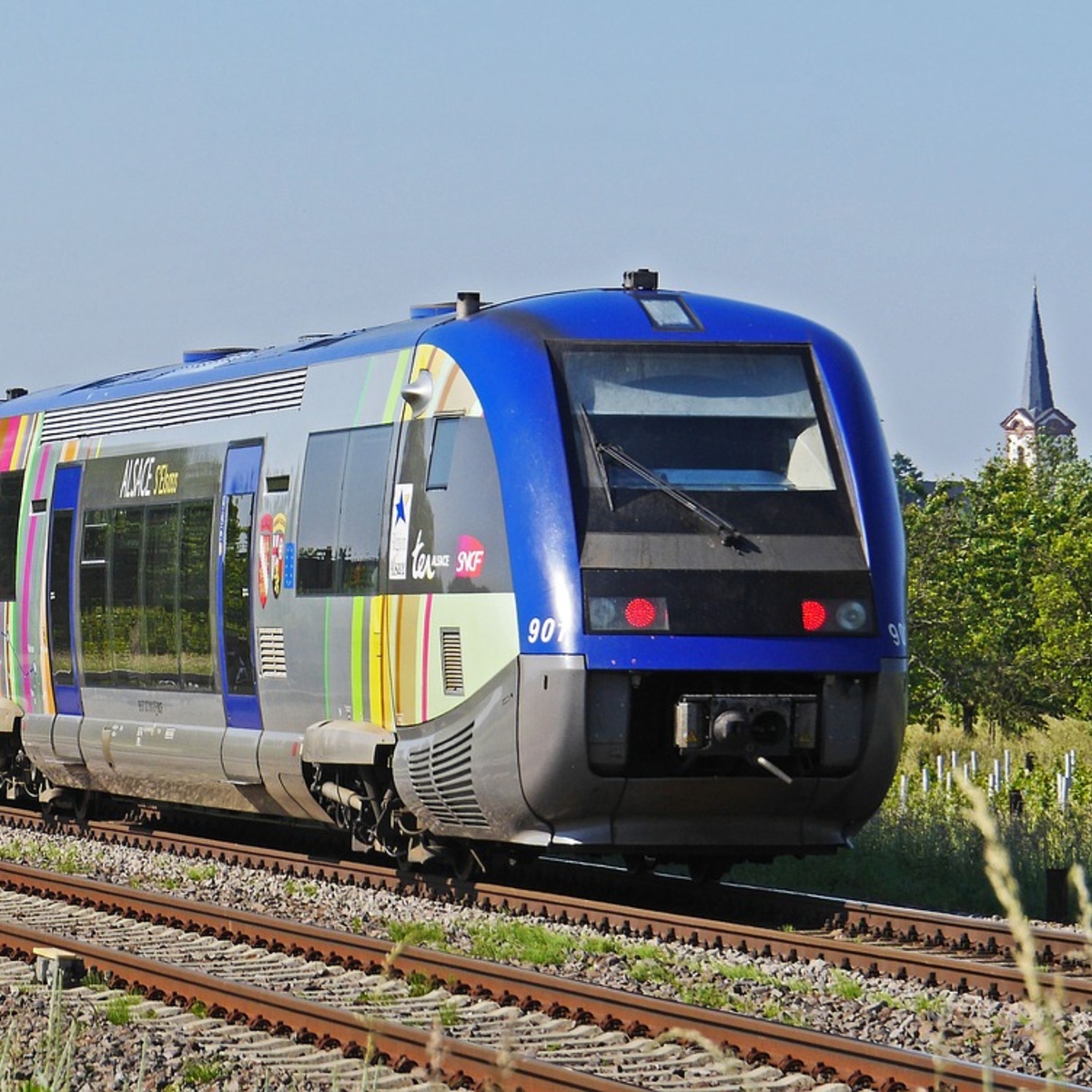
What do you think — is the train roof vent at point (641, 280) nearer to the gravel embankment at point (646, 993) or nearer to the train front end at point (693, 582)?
the train front end at point (693, 582)

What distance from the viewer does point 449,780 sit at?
36.7 feet

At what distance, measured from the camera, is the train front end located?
10.4 metres

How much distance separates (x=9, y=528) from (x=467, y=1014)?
32.8 ft

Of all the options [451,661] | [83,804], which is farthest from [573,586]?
[83,804]

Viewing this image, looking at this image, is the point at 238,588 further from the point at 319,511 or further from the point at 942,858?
the point at 942,858

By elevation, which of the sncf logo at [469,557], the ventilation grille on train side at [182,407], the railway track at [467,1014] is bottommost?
the railway track at [467,1014]

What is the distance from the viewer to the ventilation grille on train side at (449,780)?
1102cm

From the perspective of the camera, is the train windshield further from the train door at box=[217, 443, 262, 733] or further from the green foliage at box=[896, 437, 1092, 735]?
the green foliage at box=[896, 437, 1092, 735]

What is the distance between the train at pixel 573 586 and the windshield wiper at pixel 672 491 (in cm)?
1

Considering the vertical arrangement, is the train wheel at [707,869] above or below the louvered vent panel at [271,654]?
below

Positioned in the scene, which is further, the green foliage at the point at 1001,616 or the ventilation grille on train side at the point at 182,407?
the green foliage at the point at 1001,616

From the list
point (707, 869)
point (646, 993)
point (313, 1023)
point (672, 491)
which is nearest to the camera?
point (313, 1023)

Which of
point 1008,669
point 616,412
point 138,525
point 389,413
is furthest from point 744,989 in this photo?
point 1008,669

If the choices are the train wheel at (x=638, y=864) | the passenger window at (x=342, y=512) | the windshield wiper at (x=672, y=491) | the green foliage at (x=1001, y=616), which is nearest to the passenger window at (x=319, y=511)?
the passenger window at (x=342, y=512)
